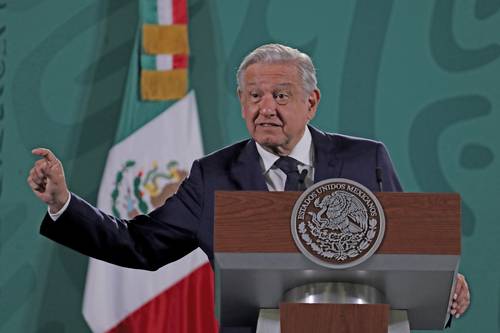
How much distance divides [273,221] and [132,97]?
2984 millimetres

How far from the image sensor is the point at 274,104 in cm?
319

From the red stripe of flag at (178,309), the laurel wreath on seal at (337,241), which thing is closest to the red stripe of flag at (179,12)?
the red stripe of flag at (178,309)

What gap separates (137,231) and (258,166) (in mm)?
399

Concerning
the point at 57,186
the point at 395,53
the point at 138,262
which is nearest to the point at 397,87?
the point at 395,53

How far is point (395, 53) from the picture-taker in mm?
5457

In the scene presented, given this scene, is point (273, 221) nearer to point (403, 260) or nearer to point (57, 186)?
point (403, 260)

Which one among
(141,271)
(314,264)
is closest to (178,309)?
(141,271)

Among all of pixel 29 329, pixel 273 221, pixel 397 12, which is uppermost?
pixel 397 12

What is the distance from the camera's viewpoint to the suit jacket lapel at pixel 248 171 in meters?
3.22

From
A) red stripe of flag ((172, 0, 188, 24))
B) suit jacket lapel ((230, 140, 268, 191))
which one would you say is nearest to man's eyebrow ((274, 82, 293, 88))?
suit jacket lapel ((230, 140, 268, 191))

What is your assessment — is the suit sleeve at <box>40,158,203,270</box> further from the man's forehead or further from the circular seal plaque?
the circular seal plaque

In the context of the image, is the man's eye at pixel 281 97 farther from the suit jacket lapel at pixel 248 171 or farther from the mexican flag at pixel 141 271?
the mexican flag at pixel 141 271

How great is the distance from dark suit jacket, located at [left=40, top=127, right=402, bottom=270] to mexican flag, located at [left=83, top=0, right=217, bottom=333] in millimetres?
1867

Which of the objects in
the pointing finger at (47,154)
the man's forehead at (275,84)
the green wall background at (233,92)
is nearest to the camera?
the pointing finger at (47,154)
